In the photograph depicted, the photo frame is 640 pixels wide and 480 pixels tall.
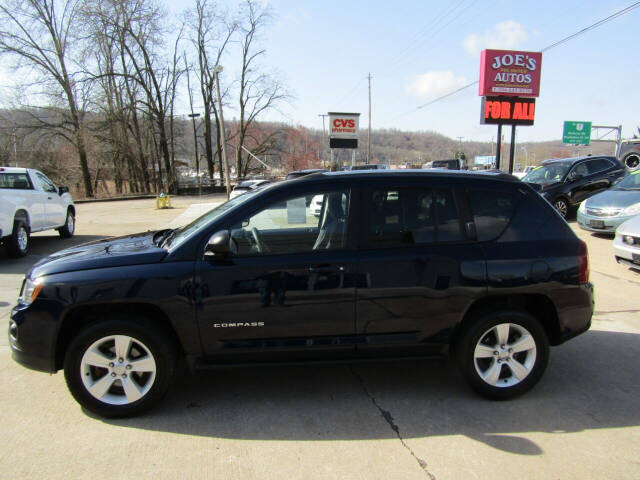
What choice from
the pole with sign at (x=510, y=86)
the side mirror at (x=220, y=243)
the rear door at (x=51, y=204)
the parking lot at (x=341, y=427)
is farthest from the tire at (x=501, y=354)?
the pole with sign at (x=510, y=86)

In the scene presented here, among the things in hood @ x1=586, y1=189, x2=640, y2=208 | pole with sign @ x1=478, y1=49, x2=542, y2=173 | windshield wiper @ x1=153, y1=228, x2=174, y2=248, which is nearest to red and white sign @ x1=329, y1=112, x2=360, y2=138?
pole with sign @ x1=478, y1=49, x2=542, y2=173

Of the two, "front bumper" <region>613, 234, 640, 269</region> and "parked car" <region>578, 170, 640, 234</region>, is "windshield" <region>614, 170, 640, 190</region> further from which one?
"front bumper" <region>613, 234, 640, 269</region>

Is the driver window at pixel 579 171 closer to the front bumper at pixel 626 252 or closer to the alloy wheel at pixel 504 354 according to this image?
the front bumper at pixel 626 252

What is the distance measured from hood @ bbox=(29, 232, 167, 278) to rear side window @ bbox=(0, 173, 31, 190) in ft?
24.7

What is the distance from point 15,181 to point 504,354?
10.6 m

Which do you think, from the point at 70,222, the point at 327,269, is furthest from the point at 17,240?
the point at 327,269

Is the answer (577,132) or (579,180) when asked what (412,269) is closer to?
(579,180)

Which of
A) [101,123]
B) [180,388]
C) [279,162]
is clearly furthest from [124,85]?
[180,388]

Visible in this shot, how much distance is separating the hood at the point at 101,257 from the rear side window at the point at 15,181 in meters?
7.52

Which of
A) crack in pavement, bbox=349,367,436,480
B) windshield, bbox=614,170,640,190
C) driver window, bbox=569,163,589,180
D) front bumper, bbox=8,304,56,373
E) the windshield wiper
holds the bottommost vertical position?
crack in pavement, bbox=349,367,436,480

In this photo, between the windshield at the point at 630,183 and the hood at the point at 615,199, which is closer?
the hood at the point at 615,199

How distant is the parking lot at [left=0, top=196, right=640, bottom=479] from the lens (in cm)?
258

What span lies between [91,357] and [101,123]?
1453 inches

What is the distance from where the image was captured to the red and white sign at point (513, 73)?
64.2 ft
